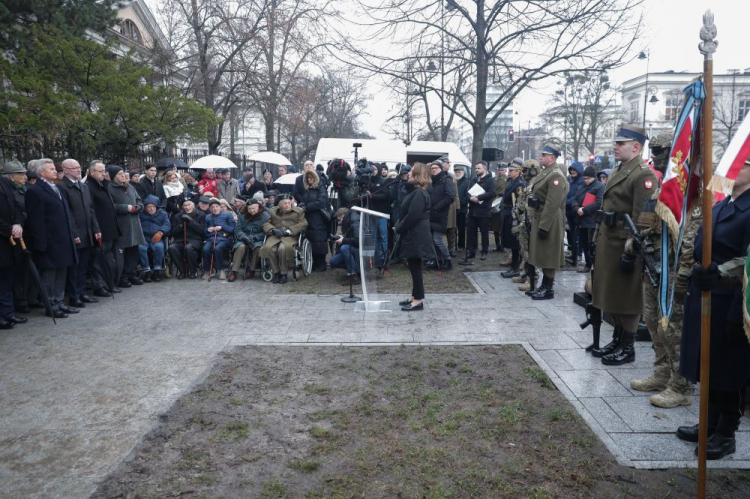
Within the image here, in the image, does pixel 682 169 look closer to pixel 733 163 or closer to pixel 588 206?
pixel 733 163

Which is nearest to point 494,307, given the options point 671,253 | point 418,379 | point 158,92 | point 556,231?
point 556,231

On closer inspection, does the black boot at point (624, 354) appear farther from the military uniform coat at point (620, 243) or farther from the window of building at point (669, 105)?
the window of building at point (669, 105)

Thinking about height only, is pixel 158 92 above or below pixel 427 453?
above

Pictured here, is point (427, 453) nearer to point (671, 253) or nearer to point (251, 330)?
point (671, 253)

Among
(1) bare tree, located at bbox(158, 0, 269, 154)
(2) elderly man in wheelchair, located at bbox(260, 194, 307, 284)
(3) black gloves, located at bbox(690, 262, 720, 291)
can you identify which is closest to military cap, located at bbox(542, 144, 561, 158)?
(2) elderly man in wheelchair, located at bbox(260, 194, 307, 284)

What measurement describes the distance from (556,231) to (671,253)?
3782 millimetres

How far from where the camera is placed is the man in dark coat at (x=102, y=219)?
920 centimetres

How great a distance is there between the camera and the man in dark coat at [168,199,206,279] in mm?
10672

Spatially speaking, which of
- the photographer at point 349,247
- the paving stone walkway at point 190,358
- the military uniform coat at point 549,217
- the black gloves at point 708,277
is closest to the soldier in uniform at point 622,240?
the paving stone walkway at point 190,358

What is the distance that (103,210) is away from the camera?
30.4 feet

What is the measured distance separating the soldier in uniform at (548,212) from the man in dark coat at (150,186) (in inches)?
273

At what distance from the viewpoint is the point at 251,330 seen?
7.21 m

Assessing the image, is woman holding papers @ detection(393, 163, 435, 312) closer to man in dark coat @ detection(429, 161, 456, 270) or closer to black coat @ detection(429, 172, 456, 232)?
man in dark coat @ detection(429, 161, 456, 270)

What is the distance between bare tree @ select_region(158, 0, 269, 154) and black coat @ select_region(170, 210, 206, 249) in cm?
1176
